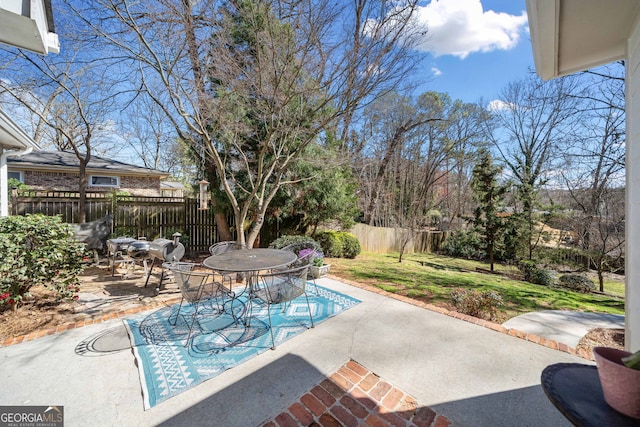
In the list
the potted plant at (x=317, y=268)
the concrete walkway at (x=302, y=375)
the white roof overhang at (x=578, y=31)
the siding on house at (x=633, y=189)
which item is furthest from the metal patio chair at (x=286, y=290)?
the white roof overhang at (x=578, y=31)

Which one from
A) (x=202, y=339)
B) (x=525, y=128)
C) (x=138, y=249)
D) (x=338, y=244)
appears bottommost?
(x=202, y=339)

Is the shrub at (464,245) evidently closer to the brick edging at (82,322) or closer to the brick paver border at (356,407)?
the brick paver border at (356,407)

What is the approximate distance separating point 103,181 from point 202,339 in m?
13.2

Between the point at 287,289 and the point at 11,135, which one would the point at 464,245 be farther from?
the point at 11,135

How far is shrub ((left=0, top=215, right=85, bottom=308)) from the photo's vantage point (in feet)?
10.3

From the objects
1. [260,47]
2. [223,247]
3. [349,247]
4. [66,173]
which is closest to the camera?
[260,47]

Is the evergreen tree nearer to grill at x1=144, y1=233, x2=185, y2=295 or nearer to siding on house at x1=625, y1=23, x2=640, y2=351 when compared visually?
siding on house at x1=625, y1=23, x2=640, y2=351

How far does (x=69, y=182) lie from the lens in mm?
11930

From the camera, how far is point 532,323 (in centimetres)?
371

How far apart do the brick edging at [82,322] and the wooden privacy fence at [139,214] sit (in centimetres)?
469

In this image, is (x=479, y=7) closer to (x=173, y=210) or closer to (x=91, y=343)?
(x=91, y=343)

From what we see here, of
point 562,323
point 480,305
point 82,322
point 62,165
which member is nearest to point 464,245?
point 562,323

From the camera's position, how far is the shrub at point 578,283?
736cm

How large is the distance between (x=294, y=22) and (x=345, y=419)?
17.3ft
